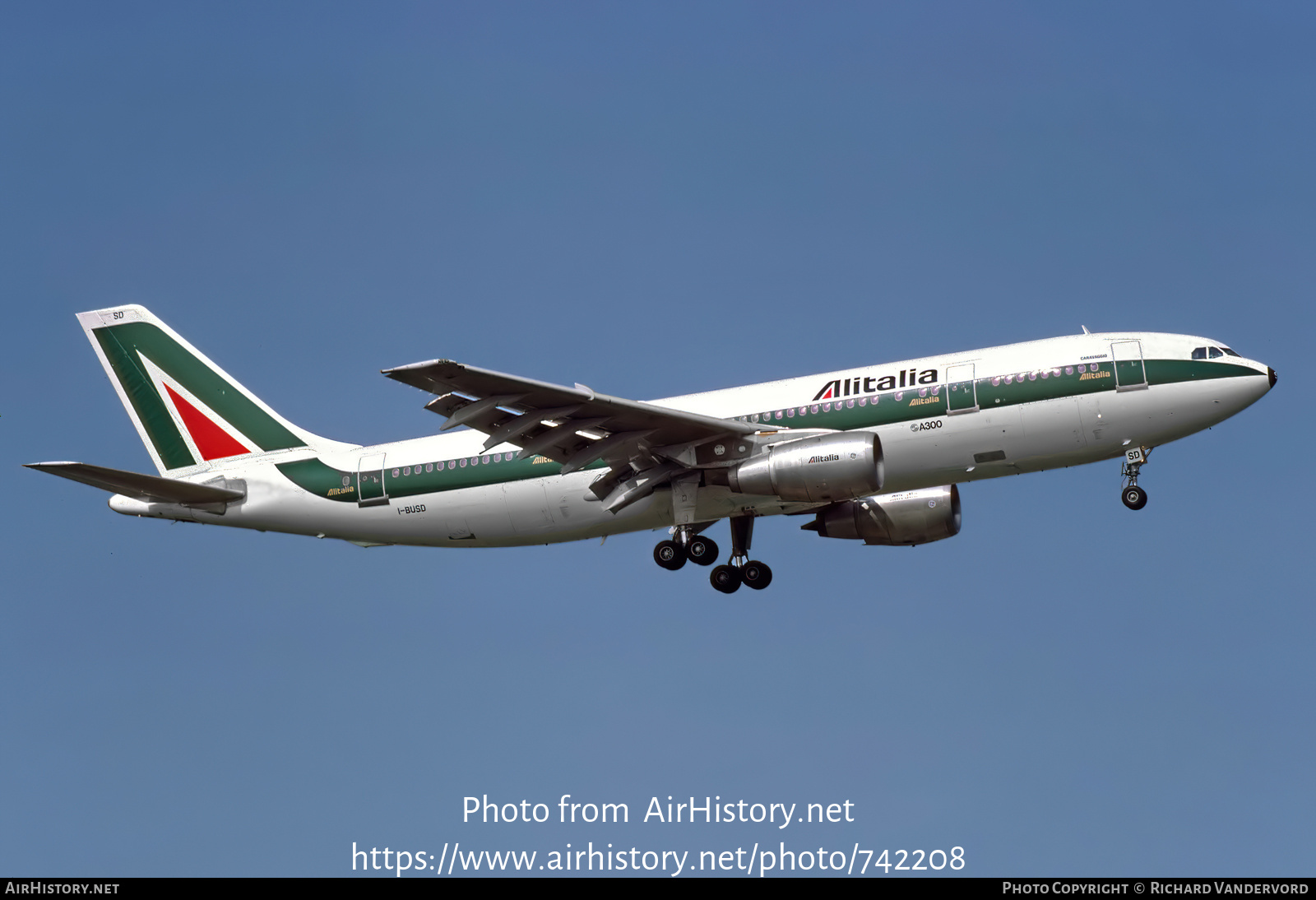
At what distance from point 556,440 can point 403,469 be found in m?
5.51

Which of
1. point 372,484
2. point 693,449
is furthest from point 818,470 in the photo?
point 372,484

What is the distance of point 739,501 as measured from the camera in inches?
1560

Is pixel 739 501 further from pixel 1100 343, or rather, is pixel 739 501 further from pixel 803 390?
pixel 1100 343

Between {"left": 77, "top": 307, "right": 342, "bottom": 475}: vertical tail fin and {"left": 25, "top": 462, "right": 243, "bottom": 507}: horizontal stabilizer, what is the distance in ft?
6.39

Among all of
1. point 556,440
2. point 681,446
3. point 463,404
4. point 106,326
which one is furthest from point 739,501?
point 106,326

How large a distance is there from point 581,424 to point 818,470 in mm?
5734

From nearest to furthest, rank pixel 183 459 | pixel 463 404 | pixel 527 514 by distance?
1. pixel 463 404
2. pixel 527 514
3. pixel 183 459

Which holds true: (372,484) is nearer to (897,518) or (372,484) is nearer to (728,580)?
(728,580)

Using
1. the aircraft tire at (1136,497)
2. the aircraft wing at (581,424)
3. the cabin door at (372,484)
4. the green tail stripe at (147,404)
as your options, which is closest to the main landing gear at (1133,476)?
the aircraft tire at (1136,497)

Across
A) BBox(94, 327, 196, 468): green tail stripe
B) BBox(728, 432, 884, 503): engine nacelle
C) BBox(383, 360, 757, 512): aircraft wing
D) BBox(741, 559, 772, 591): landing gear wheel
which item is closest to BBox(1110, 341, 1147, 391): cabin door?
BBox(728, 432, 884, 503): engine nacelle

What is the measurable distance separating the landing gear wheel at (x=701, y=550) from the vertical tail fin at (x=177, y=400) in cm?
1021

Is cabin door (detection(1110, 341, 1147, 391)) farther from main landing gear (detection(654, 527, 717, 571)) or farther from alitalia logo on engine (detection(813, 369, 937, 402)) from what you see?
main landing gear (detection(654, 527, 717, 571))

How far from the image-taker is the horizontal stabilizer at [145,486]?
127 feet

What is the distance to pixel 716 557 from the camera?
41875mm
